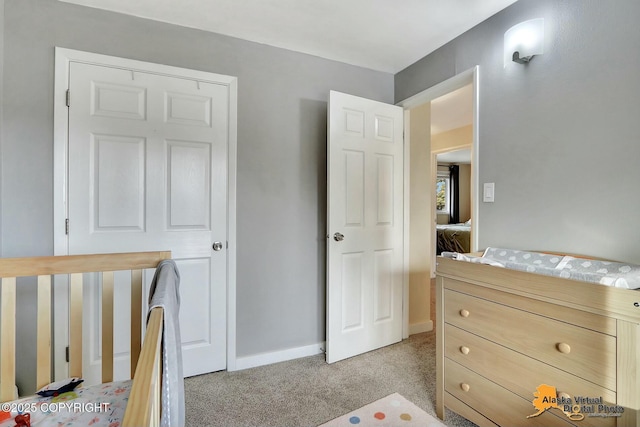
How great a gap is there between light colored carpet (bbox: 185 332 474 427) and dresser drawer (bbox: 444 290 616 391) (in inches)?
24.0

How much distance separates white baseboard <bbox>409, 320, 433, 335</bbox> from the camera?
2.87 m

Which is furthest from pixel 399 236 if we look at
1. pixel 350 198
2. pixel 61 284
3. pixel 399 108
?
pixel 61 284

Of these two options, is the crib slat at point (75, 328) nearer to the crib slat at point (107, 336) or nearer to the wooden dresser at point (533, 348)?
the crib slat at point (107, 336)

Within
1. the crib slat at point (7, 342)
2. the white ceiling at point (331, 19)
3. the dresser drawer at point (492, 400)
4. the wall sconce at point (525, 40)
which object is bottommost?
the dresser drawer at point (492, 400)

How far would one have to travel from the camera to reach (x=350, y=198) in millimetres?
2383

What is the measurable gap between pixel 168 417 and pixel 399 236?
2157mm

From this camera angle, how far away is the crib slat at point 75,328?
1.31m

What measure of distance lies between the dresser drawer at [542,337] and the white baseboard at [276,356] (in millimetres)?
1220

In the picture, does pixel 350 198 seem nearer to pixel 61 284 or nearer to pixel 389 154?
pixel 389 154

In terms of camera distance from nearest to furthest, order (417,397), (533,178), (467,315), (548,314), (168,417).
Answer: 1. (168,417)
2. (548,314)
3. (467,315)
4. (533,178)
5. (417,397)

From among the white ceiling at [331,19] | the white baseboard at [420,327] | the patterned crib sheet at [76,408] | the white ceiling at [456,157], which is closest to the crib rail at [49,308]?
the patterned crib sheet at [76,408]

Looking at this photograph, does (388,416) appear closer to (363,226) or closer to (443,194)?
(363,226)

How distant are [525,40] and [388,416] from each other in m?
2.13

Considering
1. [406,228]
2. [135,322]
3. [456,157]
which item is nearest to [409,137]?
[406,228]
